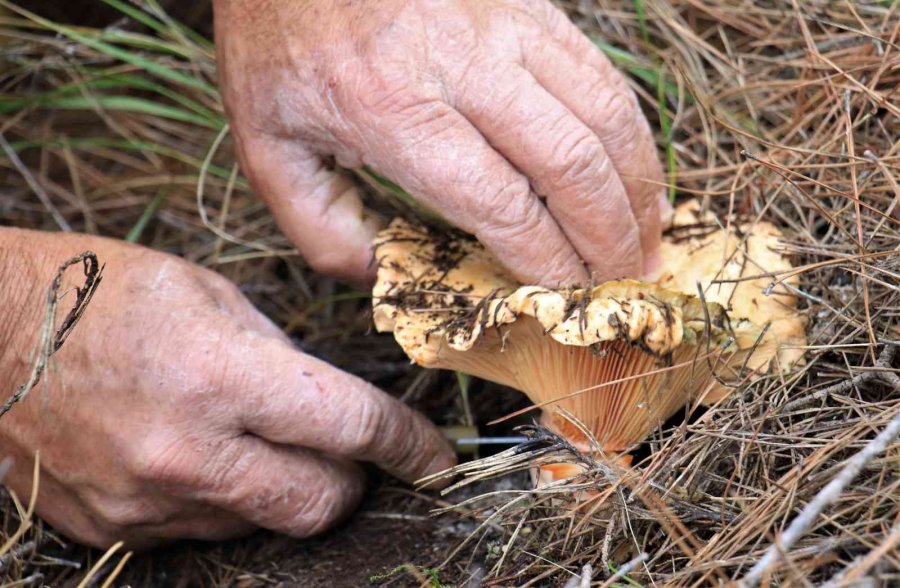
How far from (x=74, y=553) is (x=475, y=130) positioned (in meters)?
1.59

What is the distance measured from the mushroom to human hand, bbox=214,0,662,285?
6.9 inches

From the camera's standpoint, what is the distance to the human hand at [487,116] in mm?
1883

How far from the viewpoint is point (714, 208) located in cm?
247

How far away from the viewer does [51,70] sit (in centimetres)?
333

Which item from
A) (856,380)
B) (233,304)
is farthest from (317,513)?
(856,380)

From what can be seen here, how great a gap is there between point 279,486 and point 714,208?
4.79 ft

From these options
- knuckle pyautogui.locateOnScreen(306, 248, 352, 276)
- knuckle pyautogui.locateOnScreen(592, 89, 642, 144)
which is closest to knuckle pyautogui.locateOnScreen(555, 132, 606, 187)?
knuckle pyautogui.locateOnScreen(592, 89, 642, 144)

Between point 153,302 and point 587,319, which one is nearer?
point 587,319

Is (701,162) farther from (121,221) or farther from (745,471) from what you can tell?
(121,221)

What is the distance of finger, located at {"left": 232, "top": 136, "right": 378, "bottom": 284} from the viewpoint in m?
2.22

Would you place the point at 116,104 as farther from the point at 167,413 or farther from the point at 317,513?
the point at 317,513

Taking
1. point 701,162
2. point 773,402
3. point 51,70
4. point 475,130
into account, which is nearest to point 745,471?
point 773,402

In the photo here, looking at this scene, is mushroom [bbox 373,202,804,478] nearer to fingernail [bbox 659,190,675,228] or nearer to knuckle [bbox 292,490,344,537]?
fingernail [bbox 659,190,675,228]

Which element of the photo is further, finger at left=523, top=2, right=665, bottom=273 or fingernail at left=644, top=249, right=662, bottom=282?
fingernail at left=644, top=249, right=662, bottom=282
